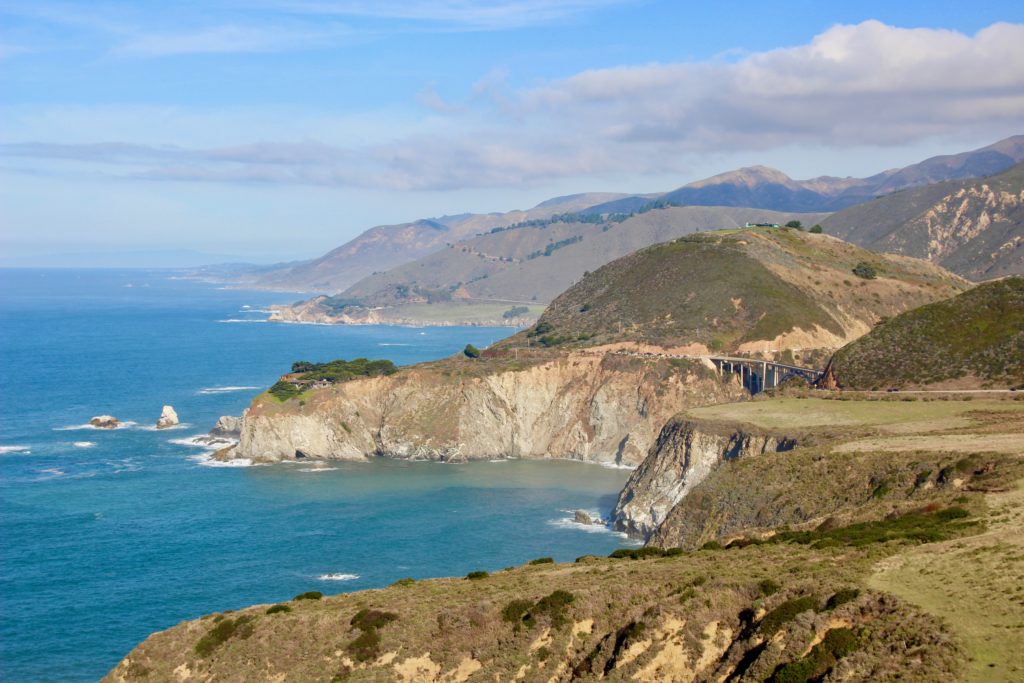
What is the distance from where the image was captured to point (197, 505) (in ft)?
300

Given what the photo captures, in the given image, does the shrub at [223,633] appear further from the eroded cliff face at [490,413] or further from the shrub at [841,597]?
the eroded cliff face at [490,413]

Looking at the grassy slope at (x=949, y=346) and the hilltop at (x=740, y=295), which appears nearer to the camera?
the grassy slope at (x=949, y=346)

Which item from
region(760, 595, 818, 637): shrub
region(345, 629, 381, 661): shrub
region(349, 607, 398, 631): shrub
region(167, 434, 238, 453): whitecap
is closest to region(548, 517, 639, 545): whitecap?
region(349, 607, 398, 631): shrub

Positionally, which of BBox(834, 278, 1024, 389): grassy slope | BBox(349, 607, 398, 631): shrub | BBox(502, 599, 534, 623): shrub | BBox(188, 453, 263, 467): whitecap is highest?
BBox(834, 278, 1024, 389): grassy slope

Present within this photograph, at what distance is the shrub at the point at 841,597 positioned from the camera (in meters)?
32.2

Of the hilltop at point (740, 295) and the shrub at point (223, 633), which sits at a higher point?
the hilltop at point (740, 295)

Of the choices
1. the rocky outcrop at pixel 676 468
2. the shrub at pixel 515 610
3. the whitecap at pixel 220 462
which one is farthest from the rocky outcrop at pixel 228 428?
the shrub at pixel 515 610

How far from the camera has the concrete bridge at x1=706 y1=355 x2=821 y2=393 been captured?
400ft

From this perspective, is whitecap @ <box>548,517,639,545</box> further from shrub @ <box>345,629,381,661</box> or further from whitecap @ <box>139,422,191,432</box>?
whitecap @ <box>139,422,191,432</box>

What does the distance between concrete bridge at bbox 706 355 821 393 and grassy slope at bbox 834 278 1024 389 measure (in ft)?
66.2

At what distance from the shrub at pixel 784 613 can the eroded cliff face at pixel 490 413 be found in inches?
3160

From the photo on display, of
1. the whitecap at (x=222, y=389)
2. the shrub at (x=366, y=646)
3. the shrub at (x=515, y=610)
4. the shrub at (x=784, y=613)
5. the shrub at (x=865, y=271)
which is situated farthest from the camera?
the whitecap at (x=222, y=389)

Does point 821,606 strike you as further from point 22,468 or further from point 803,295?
point 803,295

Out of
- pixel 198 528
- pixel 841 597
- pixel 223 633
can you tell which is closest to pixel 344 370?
pixel 198 528
